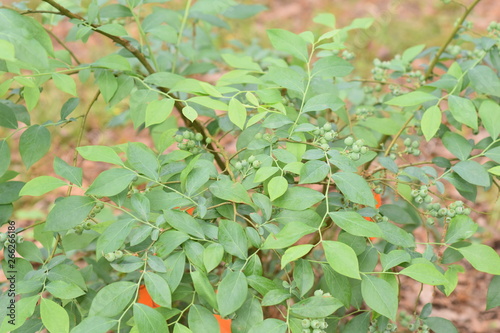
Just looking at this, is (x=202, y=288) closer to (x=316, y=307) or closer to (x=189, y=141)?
(x=316, y=307)

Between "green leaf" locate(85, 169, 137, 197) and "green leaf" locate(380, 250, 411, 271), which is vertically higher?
"green leaf" locate(85, 169, 137, 197)

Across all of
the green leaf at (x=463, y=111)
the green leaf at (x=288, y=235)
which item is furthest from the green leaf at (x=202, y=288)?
the green leaf at (x=463, y=111)

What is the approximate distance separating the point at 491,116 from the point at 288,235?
52cm

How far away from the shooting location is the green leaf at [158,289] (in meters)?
0.76

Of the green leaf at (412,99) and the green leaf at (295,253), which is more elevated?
the green leaf at (412,99)

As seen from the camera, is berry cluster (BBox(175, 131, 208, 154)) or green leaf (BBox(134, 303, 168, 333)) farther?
berry cluster (BBox(175, 131, 208, 154))

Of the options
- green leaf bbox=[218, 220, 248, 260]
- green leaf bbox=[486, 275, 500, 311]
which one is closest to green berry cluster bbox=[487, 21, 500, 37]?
green leaf bbox=[486, 275, 500, 311]

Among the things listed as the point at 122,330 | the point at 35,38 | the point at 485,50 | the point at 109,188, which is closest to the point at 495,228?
the point at 485,50

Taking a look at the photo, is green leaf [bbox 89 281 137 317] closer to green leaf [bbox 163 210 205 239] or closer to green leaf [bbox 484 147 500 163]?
green leaf [bbox 163 210 205 239]

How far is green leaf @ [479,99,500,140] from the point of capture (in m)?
0.98

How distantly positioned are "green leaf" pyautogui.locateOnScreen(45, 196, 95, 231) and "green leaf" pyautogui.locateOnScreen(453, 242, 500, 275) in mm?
647

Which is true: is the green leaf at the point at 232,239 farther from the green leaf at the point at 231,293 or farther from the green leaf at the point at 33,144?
the green leaf at the point at 33,144

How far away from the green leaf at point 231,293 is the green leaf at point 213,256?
3 centimetres

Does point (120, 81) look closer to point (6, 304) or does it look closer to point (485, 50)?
point (6, 304)
